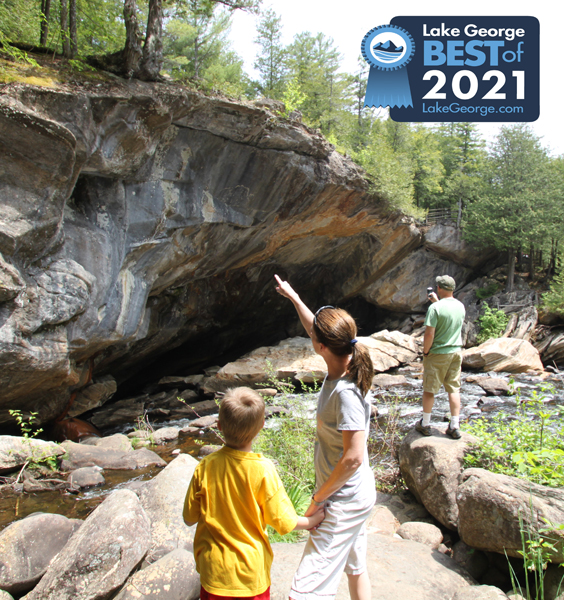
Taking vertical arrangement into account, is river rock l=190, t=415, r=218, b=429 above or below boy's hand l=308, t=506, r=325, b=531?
below

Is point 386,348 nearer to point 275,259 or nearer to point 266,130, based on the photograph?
point 275,259

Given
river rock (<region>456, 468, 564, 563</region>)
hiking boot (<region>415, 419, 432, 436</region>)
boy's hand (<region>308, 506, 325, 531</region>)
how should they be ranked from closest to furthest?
boy's hand (<region>308, 506, 325, 531</region>) → river rock (<region>456, 468, 564, 563</region>) → hiking boot (<region>415, 419, 432, 436</region>)

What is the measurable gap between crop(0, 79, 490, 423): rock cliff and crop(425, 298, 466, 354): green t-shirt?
20.7 ft

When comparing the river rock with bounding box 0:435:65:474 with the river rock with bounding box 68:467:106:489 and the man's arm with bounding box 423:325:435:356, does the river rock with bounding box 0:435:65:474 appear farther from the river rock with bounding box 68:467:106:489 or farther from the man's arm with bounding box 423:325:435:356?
the man's arm with bounding box 423:325:435:356

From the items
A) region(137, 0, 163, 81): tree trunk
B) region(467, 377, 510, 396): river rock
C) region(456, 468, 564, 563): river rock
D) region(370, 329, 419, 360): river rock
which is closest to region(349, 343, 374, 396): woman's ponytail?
region(456, 468, 564, 563): river rock

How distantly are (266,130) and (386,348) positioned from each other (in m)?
9.77

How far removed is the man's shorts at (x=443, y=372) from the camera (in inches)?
189

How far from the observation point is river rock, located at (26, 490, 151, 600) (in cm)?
319

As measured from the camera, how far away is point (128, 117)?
806 cm

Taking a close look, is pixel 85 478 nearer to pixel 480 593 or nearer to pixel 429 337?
pixel 429 337

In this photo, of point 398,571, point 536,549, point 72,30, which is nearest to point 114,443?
point 398,571

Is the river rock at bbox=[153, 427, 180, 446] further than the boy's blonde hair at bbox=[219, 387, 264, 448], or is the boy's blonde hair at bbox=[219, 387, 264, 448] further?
the river rock at bbox=[153, 427, 180, 446]

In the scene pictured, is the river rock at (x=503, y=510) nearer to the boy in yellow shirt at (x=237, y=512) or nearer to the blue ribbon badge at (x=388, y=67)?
the boy in yellow shirt at (x=237, y=512)

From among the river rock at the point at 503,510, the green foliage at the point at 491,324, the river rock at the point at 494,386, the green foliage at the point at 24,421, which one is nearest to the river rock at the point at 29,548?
the green foliage at the point at 24,421
